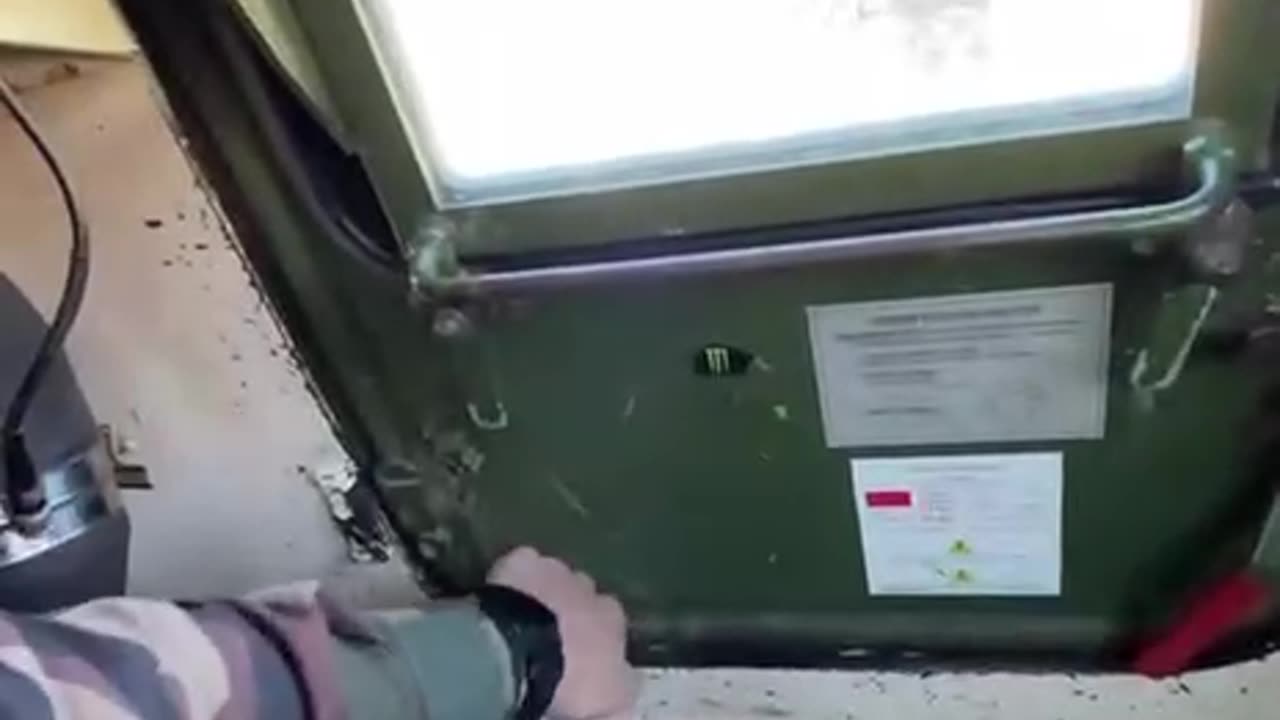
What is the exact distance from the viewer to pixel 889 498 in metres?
1.23

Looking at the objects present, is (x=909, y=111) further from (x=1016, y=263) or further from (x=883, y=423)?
(x=883, y=423)

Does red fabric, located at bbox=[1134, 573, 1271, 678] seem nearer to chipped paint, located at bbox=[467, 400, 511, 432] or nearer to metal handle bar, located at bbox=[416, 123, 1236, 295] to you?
metal handle bar, located at bbox=[416, 123, 1236, 295]

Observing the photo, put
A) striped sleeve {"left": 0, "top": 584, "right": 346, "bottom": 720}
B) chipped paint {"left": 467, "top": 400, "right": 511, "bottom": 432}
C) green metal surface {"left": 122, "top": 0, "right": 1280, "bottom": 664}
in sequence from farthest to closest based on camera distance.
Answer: chipped paint {"left": 467, "top": 400, "right": 511, "bottom": 432}, green metal surface {"left": 122, "top": 0, "right": 1280, "bottom": 664}, striped sleeve {"left": 0, "top": 584, "right": 346, "bottom": 720}

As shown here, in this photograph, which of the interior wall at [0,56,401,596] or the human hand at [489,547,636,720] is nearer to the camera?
the interior wall at [0,56,401,596]

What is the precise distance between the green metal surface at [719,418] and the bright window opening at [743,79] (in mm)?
23

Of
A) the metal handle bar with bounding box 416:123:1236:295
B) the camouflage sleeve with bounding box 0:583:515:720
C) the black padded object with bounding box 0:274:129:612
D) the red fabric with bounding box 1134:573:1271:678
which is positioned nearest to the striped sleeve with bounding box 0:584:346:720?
the camouflage sleeve with bounding box 0:583:515:720

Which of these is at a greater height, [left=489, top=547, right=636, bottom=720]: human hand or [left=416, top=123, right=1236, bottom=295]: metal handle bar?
[left=416, top=123, right=1236, bottom=295]: metal handle bar

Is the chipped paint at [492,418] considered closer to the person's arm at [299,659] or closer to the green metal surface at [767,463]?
the green metal surface at [767,463]

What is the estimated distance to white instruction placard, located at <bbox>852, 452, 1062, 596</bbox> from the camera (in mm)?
1196

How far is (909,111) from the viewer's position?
1.00m

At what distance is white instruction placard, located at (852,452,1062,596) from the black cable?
54cm

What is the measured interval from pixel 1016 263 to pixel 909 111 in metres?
0.13

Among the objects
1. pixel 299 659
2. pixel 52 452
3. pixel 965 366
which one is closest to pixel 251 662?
pixel 299 659

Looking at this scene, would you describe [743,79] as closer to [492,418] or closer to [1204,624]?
[492,418]
